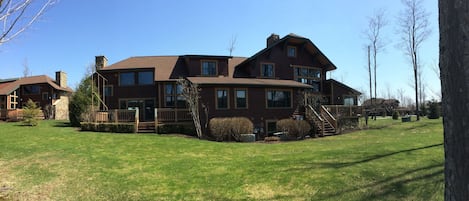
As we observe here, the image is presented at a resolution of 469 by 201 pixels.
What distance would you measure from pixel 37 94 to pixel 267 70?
30963 mm

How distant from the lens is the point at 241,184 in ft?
29.4

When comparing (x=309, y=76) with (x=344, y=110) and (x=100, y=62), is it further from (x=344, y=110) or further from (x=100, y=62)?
(x=100, y=62)

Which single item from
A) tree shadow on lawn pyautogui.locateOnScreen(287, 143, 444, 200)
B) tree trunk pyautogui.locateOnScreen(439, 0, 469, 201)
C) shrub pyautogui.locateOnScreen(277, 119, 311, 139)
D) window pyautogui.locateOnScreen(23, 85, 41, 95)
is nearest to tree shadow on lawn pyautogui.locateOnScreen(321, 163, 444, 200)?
tree shadow on lawn pyautogui.locateOnScreen(287, 143, 444, 200)

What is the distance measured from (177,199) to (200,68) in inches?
835

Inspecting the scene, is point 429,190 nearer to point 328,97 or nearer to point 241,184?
point 241,184

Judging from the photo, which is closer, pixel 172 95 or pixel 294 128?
pixel 294 128

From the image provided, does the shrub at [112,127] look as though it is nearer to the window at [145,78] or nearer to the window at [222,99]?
the window at [222,99]

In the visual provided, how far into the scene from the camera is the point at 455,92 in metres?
2.44

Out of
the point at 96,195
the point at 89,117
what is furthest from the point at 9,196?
the point at 89,117

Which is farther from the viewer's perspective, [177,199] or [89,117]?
[89,117]

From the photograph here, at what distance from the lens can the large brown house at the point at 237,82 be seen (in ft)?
82.0

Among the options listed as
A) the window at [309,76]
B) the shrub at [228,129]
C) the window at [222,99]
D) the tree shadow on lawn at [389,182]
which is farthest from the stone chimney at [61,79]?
the tree shadow on lawn at [389,182]

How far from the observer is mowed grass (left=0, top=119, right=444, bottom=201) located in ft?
27.0

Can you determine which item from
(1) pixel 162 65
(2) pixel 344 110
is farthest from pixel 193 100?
(2) pixel 344 110
